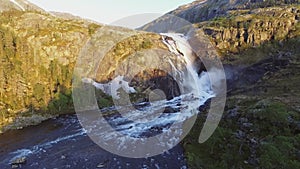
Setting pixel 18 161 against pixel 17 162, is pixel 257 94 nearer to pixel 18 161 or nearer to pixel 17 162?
pixel 18 161

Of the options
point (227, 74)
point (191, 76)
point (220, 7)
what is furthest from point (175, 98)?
point (220, 7)

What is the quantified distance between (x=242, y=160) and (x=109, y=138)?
16.8 metres

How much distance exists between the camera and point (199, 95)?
58.0 metres

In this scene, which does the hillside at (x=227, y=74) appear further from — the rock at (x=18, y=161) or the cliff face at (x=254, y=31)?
the rock at (x=18, y=161)

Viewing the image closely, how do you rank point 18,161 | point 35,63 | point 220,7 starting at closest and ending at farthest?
point 18,161, point 35,63, point 220,7

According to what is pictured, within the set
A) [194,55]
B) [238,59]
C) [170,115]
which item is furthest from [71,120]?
[238,59]

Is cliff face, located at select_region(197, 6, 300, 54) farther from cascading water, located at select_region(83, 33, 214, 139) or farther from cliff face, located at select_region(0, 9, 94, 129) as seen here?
cliff face, located at select_region(0, 9, 94, 129)

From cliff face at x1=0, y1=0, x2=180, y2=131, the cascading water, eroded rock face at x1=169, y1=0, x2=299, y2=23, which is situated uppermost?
eroded rock face at x1=169, y1=0, x2=299, y2=23

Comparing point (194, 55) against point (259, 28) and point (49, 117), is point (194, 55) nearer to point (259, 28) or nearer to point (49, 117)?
point (259, 28)

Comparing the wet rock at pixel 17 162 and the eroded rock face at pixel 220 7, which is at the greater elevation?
the eroded rock face at pixel 220 7

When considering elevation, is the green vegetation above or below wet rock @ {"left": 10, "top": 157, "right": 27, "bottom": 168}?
above

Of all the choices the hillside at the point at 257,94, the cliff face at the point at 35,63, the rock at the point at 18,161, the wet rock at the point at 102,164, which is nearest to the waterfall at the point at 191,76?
the hillside at the point at 257,94

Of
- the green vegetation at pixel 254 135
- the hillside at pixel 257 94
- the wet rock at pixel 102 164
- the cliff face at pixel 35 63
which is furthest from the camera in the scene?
the cliff face at pixel 35 63

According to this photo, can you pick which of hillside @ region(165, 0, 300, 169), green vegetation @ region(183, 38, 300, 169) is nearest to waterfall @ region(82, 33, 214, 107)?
hillside @ region(165, 0, 300, 169)
